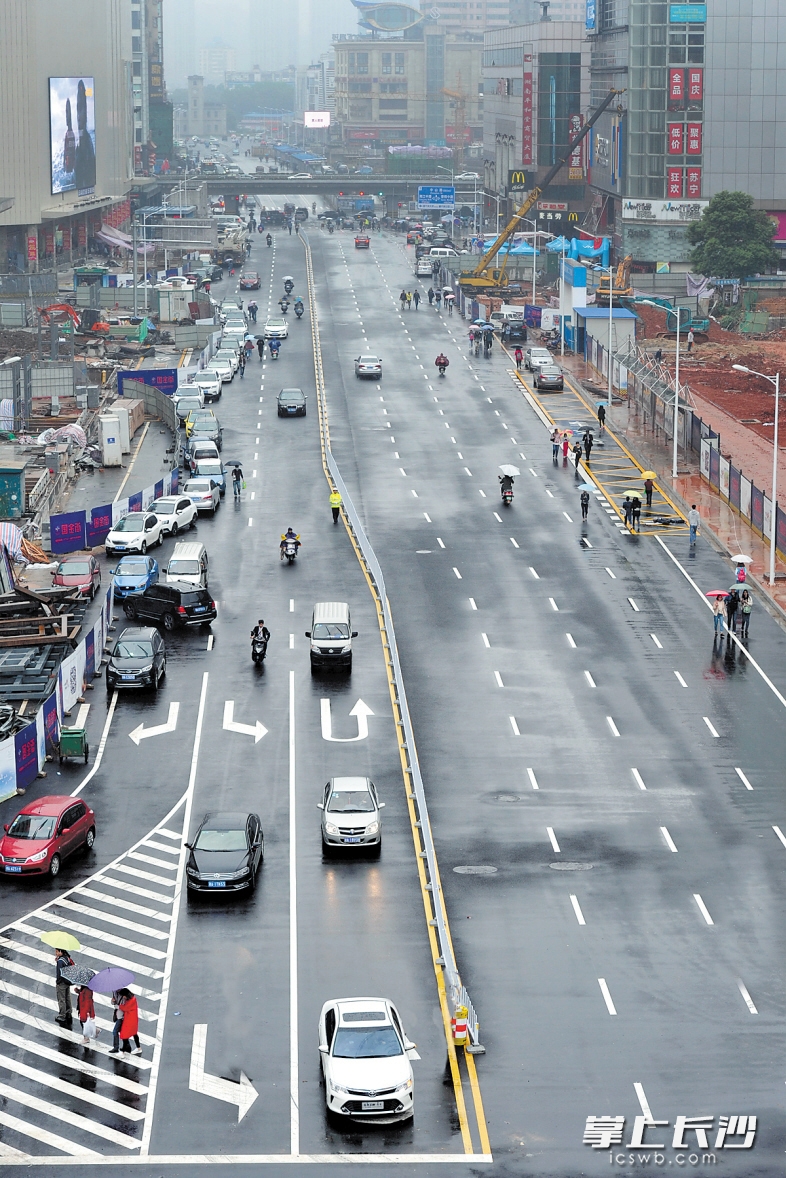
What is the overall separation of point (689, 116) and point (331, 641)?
118595mm

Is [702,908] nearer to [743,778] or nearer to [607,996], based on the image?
[607,996]

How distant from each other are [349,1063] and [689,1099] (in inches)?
236

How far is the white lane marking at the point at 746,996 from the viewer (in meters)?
35.0

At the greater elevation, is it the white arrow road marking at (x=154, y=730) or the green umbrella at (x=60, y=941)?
the green umbrella at (x=60, y=941)

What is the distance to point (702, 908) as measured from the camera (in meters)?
39.8

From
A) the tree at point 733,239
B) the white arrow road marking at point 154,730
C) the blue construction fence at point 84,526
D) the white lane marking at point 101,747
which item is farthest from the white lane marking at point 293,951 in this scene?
the tree at point 733,239

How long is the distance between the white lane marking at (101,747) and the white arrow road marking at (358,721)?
20.4 feet

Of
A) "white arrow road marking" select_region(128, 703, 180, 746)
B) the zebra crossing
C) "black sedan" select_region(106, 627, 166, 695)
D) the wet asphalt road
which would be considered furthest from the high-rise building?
the zebra crossing

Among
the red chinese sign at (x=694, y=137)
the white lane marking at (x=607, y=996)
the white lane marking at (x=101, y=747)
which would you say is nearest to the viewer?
the white lane marking at (x=607, y=996)

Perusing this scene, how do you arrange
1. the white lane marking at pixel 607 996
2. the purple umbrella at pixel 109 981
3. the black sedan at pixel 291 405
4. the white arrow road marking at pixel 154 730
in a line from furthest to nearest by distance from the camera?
1. the black sedan at pixel 291 405
2. the white arrow road marking at pixel 154 730
3. the white lane marking at pixel 607 996
4. the purple umbrella at pixel 109 981

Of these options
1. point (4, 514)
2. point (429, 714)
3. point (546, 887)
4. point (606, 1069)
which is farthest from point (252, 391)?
point (606, 1069)

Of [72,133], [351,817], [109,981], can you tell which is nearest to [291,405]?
[351,817]

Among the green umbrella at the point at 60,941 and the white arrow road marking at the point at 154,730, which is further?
the white arrow road marking at the point at 154,730

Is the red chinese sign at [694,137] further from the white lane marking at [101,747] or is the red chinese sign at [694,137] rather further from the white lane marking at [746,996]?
the white lane marking at [746,996]
